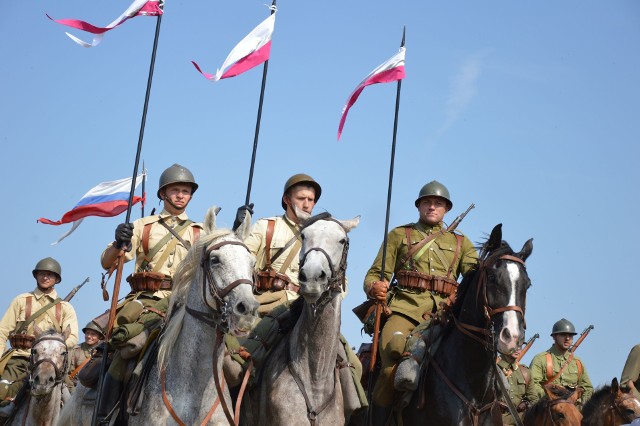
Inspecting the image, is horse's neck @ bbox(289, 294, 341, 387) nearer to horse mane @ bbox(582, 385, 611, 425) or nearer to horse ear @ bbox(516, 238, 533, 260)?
horse ear @ bbox(516, 238, 533, 260)

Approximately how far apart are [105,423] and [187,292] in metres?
2.06

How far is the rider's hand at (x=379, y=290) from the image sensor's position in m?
13.8

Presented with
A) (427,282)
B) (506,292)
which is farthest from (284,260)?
(506,292)

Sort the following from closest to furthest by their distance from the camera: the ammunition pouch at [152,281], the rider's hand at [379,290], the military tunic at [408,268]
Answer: the ammunition pouch at [152,281] → the military tunic at [408,268] → the rider's hand at [379,290]

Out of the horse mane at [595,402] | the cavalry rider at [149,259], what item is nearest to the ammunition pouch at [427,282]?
the cavalry rider at [149,259]

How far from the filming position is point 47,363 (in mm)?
17797

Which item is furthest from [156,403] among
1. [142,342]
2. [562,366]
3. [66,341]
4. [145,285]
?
[562,366]

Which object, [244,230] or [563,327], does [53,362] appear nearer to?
[244,230]

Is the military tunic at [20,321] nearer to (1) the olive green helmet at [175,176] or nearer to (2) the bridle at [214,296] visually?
(1) the olive green helmet at [175,176]

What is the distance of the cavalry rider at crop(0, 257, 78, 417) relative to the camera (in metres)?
20.2

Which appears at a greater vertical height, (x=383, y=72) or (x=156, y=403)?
(x=383, y=72)

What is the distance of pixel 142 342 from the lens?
12.1 m

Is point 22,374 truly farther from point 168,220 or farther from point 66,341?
point 168,220

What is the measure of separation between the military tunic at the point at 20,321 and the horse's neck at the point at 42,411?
1458 mm
